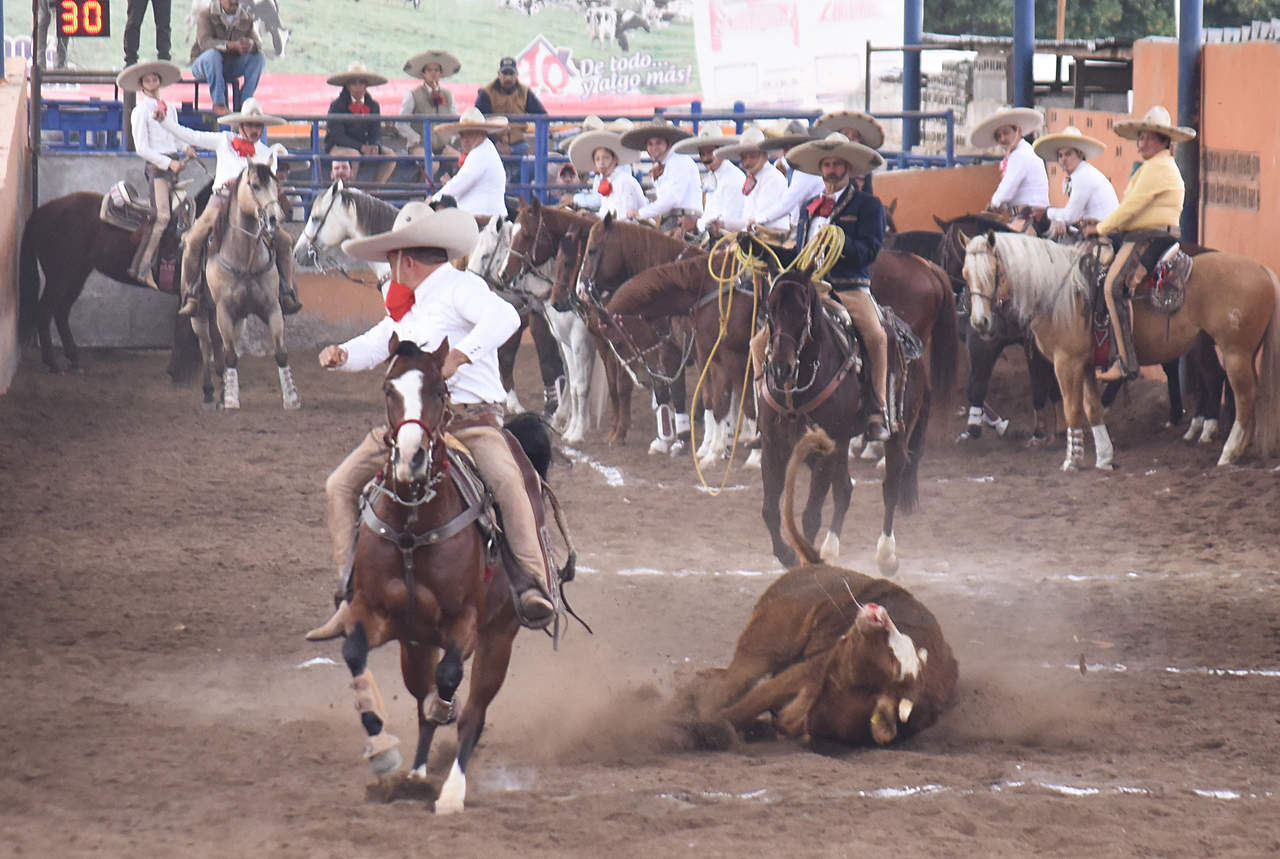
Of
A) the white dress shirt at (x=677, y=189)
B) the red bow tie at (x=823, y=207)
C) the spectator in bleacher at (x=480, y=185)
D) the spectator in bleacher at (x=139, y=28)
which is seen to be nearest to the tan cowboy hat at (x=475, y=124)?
the spectator in bleacher at (x=480, y=185)

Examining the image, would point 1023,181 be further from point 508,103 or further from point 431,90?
point 431,90

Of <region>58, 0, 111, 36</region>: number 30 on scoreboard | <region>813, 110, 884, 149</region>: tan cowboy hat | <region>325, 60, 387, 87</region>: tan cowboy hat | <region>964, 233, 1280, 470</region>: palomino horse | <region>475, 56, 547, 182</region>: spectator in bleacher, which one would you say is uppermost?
<region>58, 0, 111, 36</region>: number 30 on scoreboard

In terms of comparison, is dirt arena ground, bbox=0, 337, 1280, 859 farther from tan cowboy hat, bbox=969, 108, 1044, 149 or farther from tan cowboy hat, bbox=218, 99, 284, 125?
tan cowboy hat, bbox=969, 108, 1044, 149

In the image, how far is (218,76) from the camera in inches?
841

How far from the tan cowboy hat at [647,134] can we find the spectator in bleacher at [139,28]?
7938mm

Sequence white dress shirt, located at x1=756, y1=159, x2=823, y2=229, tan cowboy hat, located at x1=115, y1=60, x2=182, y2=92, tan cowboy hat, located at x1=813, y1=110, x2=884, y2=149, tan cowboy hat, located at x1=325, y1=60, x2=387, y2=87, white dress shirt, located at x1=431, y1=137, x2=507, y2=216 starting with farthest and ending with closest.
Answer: tan cowboy hat, located at x1=325, y1=60, x2=387, y2=87, tan cowboy hat, located at x1=115, y1=60, x2=182, y2=92, white dress shirt, located at x1=431, y1=137, x2=507, y2=216, tan cowboy hat, located at x1=813, y1=110, x2=884, y2=149, white dress shirt, located at x1=756, y1=159, x2=823, y2=229

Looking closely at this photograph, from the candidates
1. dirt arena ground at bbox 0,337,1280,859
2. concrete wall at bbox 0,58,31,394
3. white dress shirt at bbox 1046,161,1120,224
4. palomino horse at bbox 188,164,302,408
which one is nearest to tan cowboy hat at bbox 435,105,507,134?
palomino horse at bbox 188,164,302,408

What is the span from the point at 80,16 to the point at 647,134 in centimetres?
752

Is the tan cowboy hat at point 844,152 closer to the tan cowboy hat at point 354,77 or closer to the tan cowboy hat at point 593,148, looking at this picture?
the tan cowboy hat at point 593,148

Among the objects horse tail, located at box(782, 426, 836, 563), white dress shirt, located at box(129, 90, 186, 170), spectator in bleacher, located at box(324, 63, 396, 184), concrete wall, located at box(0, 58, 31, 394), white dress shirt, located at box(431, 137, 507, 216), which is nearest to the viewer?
horse tail, located at box(782, 426, 836, 563)

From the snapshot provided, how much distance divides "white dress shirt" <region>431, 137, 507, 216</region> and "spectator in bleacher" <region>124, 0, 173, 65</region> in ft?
24.7

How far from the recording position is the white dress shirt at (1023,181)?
53.3 ft

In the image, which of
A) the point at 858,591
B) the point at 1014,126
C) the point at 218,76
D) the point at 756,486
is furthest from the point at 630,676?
the point at 218,76

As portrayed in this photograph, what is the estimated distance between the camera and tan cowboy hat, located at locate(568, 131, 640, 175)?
17.5m
